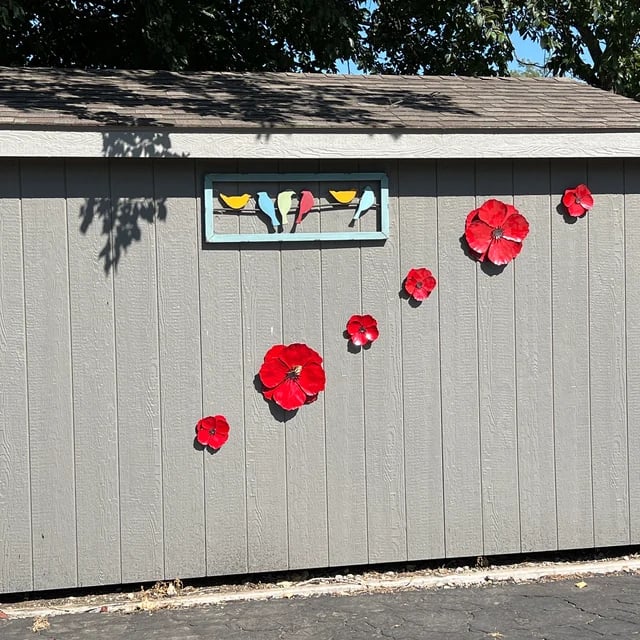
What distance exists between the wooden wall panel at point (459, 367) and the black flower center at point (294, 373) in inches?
29.9

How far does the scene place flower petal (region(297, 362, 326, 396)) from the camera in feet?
14.8

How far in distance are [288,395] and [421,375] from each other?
705 millimetres

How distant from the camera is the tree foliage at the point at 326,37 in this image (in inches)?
384

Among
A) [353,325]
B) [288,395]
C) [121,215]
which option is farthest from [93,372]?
[353,325]

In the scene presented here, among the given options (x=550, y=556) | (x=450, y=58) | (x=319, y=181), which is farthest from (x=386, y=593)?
(x=450, y=58)

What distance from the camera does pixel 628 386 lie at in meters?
4.85

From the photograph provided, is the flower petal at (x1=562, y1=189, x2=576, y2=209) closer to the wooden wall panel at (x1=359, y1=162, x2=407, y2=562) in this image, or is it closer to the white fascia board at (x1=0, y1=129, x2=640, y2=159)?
the white fascia board at (x1=0, y1=129, x2=640, y2=159)

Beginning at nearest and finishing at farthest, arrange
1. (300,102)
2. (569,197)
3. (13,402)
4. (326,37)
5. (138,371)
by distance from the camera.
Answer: (13,402)
(138,371)
(569,197)
(300,102)
(326,37)

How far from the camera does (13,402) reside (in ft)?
14.1

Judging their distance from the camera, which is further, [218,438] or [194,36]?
[194,36]

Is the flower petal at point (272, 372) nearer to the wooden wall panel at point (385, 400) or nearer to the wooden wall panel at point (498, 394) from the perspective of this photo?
the wooden wall panel at point (385, 400)

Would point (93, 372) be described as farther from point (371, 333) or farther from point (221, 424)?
point (371, 333)

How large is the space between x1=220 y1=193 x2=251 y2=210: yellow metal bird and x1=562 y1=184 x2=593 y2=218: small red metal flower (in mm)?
1673

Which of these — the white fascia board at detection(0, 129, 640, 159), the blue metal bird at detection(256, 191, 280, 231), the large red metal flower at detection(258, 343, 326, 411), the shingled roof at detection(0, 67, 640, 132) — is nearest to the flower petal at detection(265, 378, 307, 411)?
the large red metal flower at detection(258, 343, 326, 411)
